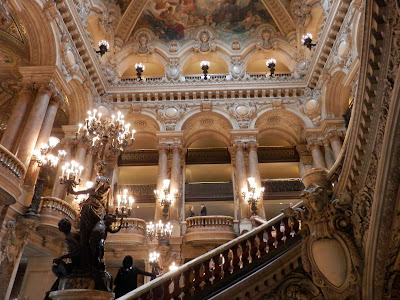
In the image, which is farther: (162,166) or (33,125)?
(162,166)

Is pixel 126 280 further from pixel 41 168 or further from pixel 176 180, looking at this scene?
pixel 176 180

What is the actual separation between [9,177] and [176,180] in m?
7.60

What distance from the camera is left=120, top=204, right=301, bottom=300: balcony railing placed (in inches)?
173

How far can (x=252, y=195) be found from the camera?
41.7ft

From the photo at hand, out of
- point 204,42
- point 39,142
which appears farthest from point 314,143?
point 39,142

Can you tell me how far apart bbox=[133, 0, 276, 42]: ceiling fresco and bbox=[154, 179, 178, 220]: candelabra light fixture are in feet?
31.2

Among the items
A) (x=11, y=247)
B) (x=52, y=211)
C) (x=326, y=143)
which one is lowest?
(x=11, y=247)

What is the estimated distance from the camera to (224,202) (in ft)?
56.0

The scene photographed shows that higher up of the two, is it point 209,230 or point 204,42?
point 204,42

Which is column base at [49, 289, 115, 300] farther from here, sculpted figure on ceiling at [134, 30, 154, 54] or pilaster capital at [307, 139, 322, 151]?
sculpted figure on ceiling at [134, 30, 154, 54]

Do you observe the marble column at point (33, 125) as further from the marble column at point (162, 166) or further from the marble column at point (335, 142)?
the marble column at point (335, 142)

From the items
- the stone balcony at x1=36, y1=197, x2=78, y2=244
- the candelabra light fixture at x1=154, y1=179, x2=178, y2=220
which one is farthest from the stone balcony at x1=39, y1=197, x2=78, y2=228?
the candelabra light fixture at x1=154, y1=179, x2=178, y2=220

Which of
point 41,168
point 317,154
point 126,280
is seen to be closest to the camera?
point 126,280

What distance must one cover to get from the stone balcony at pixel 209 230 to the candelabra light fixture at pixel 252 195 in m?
1.23
